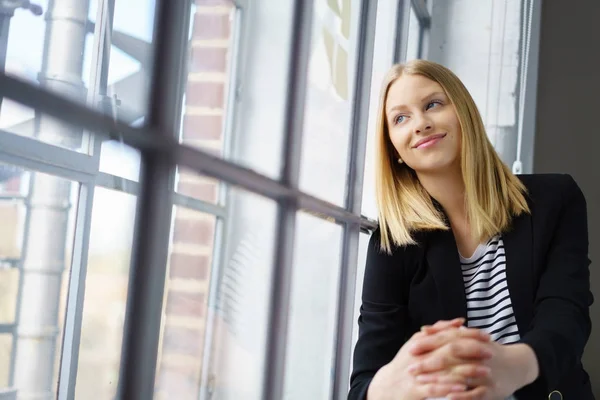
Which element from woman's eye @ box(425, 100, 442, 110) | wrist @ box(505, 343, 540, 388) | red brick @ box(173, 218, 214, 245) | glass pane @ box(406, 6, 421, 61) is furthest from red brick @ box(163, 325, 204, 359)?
glass pane @ box(406, 6, 421, 61)

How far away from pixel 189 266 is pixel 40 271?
→ 35 centimetres

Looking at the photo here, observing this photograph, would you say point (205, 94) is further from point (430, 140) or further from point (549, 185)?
point (549, 185)

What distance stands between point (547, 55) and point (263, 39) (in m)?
1.58

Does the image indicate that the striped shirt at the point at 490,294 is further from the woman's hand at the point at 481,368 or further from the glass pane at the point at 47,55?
the glass pane at the point at 47,55

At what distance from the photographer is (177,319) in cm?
94

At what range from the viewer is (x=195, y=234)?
3.33 ft

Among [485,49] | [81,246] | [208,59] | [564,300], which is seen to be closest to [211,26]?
[208,59]

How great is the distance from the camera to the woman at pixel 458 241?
1157mm

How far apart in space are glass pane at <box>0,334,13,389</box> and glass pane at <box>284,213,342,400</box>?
2.55 feet

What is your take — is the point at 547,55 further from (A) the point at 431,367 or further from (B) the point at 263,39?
(A) the point at 431,367

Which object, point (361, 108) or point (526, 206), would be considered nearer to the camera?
point (526, 206)

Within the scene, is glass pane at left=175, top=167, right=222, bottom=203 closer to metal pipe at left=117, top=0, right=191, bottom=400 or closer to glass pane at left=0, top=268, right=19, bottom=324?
metal pipe at left=117, top=0, right=191, bottom=400

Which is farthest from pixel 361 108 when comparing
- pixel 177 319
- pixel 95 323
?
pixel 95 323

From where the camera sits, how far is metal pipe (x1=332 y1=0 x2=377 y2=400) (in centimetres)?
158
